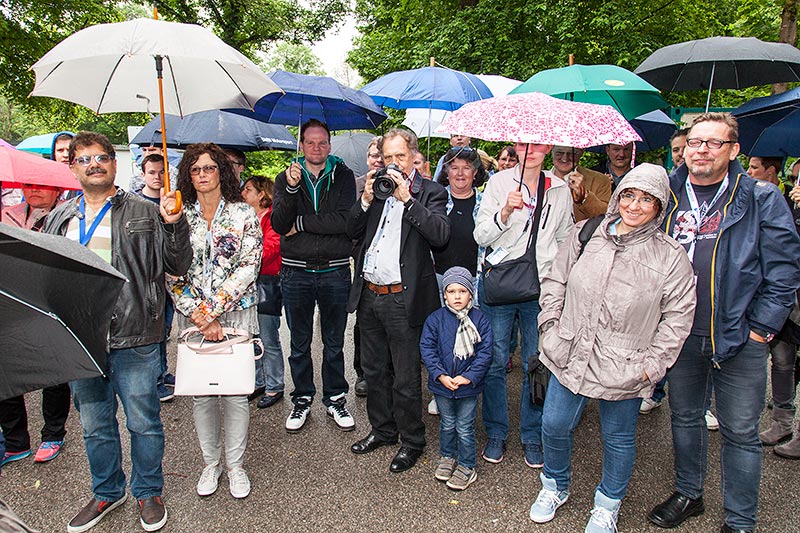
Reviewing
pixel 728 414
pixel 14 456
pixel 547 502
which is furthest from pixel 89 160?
pixel 728 414

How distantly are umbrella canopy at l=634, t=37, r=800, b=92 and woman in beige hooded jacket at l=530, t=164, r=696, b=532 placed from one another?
1.90 metres

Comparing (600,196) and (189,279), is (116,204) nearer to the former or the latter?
(189,279)

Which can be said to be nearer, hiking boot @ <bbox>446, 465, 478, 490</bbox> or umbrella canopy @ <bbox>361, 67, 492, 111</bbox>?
hiking boot @ <bbox>446, 465, 478, 490</bbox>

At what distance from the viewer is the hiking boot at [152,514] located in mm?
3051

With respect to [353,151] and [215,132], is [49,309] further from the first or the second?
[353,151]

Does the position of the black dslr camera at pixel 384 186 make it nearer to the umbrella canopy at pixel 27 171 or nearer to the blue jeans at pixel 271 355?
the blue jeans at pixel 271 355

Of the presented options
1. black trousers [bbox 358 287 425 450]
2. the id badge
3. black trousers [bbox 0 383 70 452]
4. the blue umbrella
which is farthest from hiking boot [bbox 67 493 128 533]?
the blue umbrella

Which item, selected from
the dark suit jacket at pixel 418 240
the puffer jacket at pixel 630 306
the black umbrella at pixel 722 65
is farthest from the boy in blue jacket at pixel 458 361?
the black umbrella at pixel 722 65

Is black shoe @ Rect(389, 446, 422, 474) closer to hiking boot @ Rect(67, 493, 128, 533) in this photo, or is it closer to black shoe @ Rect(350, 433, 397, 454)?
black shoe @ Rect(350, 433, 397, 454)

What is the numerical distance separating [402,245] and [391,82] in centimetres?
213

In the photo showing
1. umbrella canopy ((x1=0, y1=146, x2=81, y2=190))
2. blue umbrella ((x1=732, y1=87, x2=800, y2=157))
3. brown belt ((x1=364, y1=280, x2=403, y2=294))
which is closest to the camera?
umbrella canopy ((x1=0, y1=146, x2=81, y2=190))

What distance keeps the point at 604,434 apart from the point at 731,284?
1.03m

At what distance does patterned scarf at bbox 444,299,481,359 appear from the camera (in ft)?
11.1

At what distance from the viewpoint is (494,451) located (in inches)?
147
